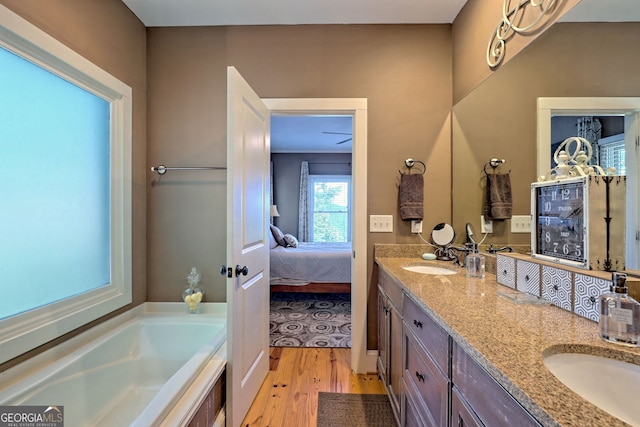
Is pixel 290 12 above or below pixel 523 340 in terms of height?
above

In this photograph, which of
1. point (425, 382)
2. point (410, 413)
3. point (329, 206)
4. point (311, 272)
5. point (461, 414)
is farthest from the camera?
point (329, 206)

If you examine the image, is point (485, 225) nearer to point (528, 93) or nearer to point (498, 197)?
point (498, 197)

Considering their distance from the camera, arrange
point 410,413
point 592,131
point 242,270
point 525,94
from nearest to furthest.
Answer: point 592,131 → point 410,413 → point 525,94 → point 242,270

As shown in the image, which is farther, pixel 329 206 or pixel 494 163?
pixel 329 206

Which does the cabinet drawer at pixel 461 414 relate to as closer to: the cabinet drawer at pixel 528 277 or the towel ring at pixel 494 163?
the cabinet drawer at pixel 528 277

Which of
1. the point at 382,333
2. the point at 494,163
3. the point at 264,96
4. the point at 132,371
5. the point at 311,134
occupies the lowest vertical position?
the point at 132,371

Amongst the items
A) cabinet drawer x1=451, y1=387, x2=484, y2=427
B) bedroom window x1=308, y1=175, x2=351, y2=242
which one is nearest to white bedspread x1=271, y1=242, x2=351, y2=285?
bedroom window x1=308, y1=175, x2=351, y2=242

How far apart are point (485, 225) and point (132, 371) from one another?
246 centimetres

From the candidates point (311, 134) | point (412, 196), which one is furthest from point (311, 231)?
point (412, 196)

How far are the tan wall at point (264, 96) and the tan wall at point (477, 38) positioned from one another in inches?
4.8

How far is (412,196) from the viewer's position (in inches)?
83.7

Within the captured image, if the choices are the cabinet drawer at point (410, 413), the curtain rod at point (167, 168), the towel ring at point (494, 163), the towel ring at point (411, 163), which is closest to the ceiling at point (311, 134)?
the curtain rod at point (167, 168)

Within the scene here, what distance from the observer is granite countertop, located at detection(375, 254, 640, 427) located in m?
0.51

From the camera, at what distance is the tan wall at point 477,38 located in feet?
4.40
